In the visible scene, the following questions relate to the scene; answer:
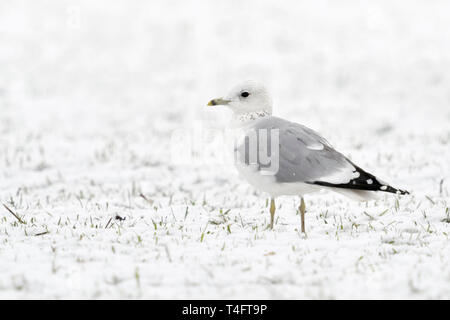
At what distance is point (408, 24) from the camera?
22.0 meters

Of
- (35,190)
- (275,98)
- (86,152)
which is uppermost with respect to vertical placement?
(275,98)

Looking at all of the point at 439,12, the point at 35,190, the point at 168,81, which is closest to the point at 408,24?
the point at 439,12

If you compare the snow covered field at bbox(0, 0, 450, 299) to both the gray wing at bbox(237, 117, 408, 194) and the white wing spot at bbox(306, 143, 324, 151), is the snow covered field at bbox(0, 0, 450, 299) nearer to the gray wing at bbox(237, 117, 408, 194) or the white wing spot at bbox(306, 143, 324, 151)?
the gray wing at bbox(237, 117, 408, 194)

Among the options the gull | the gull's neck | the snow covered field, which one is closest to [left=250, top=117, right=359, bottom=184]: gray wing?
the gull

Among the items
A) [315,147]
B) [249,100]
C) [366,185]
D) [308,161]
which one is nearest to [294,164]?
[308,161]

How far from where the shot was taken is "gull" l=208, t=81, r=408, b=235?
4621mm

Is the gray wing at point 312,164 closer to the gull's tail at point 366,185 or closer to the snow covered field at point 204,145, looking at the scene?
the gull's tail at point 366,185

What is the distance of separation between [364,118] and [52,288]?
13.0 metres

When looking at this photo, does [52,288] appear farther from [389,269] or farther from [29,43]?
[29,43]

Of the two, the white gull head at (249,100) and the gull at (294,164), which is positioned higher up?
the white gull head at (249,100)

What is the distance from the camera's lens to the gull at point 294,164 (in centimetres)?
462

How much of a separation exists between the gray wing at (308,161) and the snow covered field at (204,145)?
0.57m

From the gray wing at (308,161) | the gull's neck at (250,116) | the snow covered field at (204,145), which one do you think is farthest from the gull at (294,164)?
the snow covered field at (204,145)

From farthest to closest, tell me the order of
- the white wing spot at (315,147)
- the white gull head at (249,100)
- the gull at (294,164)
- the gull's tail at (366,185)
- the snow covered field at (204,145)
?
1. the white gull head at (249,100)
2. the white wing spot at (315,147)
3. the gull at (294,164)
4. the gull's tail at (366,185)
5. the snow covered field at (204,145)
